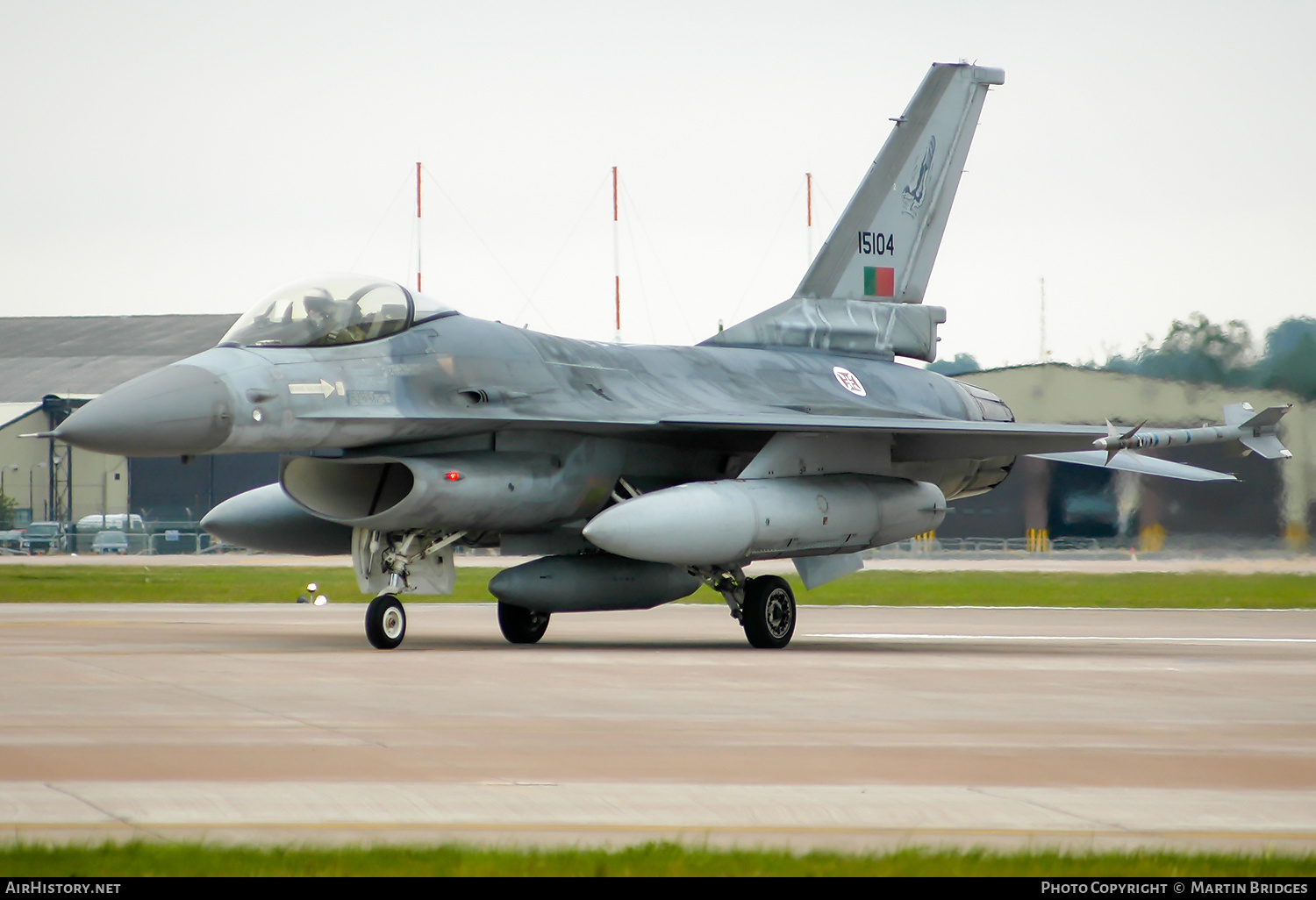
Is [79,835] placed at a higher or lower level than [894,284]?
lower

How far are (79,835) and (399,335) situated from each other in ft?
30.2

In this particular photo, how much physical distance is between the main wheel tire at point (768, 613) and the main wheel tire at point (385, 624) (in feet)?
10.8

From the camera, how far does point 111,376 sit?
2398 inches

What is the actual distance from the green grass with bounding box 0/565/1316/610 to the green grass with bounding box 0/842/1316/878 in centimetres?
2020

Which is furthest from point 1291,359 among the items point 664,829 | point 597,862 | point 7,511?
point 7,511

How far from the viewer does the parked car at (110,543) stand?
49.7 meters

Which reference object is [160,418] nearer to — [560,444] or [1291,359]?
[560,444]

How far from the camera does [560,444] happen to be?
15.4 m

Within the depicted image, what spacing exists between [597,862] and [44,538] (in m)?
49.4

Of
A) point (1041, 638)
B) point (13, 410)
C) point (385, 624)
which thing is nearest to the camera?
→ point (385, 624)

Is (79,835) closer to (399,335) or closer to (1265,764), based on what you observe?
(1265,764)

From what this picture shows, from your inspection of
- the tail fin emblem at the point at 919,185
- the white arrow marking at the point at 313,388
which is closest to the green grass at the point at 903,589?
the tail fin emblem at the point at 919,185
